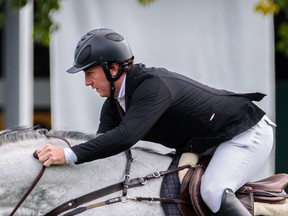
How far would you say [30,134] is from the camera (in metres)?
5.62

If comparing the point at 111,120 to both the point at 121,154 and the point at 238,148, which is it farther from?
the point at 238,148

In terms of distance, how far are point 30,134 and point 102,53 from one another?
0.62 meters

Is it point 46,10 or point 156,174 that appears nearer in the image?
point 156,174

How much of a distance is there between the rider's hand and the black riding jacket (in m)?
0.08

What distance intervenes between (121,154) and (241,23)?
3406mm

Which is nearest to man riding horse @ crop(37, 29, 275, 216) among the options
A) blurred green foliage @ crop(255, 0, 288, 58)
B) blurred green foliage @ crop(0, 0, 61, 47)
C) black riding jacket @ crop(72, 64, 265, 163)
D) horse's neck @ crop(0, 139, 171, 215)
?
black riding jacket @ crop(72, 64, 265, 163)

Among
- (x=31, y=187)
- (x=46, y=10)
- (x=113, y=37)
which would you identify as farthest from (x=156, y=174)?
(x=46, y=10)

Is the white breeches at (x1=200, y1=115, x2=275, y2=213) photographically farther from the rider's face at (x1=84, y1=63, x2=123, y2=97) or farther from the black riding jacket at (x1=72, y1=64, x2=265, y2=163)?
the rider's face at (x1=84, y1=63, x2=123, y2=97)

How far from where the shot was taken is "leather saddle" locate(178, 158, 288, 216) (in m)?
5.62

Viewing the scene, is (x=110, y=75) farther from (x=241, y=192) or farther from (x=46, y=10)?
(x=46, y=10)

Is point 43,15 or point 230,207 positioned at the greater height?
point 43,15

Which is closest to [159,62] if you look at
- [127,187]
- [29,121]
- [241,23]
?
Result: [241,23]

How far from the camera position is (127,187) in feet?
18.2

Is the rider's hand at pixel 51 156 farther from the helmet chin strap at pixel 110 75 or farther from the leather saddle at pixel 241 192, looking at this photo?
the leather saddle at pixel 241 192
